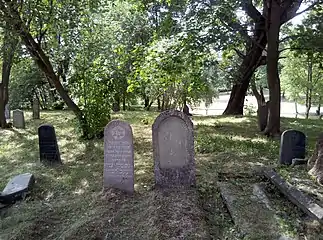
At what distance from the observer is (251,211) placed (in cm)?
409

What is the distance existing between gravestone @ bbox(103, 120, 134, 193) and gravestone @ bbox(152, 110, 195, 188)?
408mm

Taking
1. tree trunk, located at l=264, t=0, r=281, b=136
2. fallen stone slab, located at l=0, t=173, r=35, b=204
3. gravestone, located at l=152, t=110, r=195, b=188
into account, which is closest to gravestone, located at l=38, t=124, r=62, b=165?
fallen stone slab, located at l=0, t=173, r=35, b=204

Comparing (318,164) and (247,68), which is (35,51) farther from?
(247,68)

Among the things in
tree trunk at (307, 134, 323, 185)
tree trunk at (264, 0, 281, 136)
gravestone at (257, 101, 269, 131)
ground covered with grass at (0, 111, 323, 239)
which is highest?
tree trunk at (264, 0, 281, 136)

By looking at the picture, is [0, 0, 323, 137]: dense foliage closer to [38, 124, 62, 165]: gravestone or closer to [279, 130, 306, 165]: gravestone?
[38, 124, 62, 165]: gravestone

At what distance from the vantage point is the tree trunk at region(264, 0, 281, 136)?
28.2ft

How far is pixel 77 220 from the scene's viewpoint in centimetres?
418

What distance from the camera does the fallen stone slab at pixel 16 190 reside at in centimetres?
488

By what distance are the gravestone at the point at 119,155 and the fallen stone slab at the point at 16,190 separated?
1.34 metres

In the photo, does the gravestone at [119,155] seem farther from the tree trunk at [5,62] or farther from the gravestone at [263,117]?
the gravestone at [263,117]

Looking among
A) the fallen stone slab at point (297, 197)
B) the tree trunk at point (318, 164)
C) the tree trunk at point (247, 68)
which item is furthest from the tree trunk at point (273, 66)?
the fallen stone slab at point (297, 197)

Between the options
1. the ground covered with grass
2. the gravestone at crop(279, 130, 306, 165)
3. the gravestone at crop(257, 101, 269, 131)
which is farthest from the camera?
the gravestone at crop(257, 101, 269, 131)

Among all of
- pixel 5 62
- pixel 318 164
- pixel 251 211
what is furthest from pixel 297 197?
pixel 5 62

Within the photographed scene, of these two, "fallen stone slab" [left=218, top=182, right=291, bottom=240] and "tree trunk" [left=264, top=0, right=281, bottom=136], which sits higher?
"tree trunk" [left=264, top=0, right=281, bottom=136]
